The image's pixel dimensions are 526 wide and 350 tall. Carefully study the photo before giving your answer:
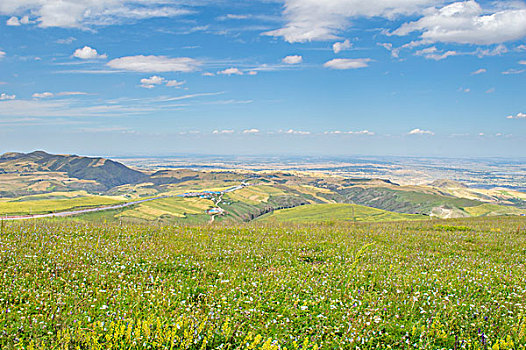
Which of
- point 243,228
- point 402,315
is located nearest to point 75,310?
point 402,315

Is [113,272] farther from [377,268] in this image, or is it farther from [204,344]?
[377,268]

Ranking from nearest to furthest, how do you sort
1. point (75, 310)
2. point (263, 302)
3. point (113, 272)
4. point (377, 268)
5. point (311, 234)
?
point (75, 310) < point (263, 302) < point (113, 272) < point (377, 268) < point (311, 234)

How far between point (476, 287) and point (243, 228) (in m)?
12.0

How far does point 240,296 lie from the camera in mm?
9391

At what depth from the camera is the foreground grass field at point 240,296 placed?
7.33m

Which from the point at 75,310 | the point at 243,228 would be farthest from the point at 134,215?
the point at 75,310

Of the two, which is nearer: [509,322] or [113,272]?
[509,322]

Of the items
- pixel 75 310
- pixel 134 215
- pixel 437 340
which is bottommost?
pixel 134 215

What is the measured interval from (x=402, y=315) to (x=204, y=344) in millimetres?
4971

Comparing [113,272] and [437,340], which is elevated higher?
[113,272]

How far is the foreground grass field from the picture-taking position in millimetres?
7332

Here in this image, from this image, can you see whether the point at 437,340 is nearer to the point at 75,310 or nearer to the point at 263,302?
the point at 263,302

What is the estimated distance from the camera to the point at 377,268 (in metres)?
12.5

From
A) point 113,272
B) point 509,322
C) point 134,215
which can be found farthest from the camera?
point 134,215
